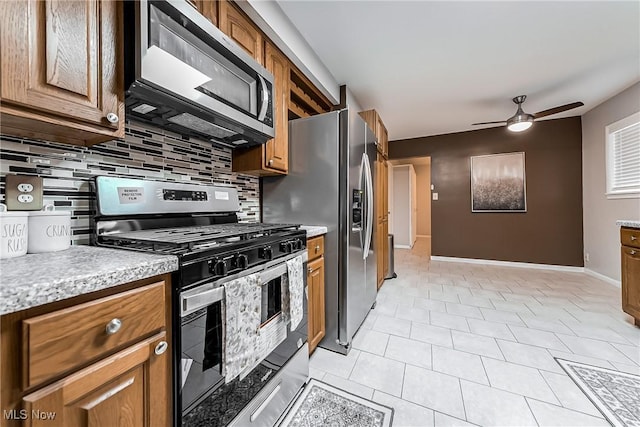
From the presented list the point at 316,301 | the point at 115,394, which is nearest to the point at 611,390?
the point at 316,301

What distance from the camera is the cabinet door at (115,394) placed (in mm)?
530

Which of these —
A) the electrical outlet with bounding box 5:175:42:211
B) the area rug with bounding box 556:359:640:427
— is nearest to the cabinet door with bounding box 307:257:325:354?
the electrical outlet with bounding box 5:175:42:211

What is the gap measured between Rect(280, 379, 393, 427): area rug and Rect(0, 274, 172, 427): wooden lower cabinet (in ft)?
2.41

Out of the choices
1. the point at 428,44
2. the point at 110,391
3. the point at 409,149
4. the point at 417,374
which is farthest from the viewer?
the point at 409,149

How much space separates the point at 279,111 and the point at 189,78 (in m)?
0.78

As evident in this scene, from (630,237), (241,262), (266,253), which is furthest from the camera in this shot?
(630,237)

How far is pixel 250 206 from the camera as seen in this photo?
2.00 m

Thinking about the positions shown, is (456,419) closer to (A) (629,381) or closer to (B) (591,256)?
(A) (629,381)

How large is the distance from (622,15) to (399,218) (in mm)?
5379

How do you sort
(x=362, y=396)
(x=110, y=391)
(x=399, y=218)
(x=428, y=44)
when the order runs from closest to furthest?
A: (x=110, y=391) → (x=362, y=396) → (x=428, y=44) → (x=399, y=218)

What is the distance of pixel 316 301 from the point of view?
1.72 meters

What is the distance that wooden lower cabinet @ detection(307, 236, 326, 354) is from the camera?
1639 mm

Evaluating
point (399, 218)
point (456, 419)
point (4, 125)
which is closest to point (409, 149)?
point (399, 218)

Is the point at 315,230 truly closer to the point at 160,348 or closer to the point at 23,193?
the point at 160,348
